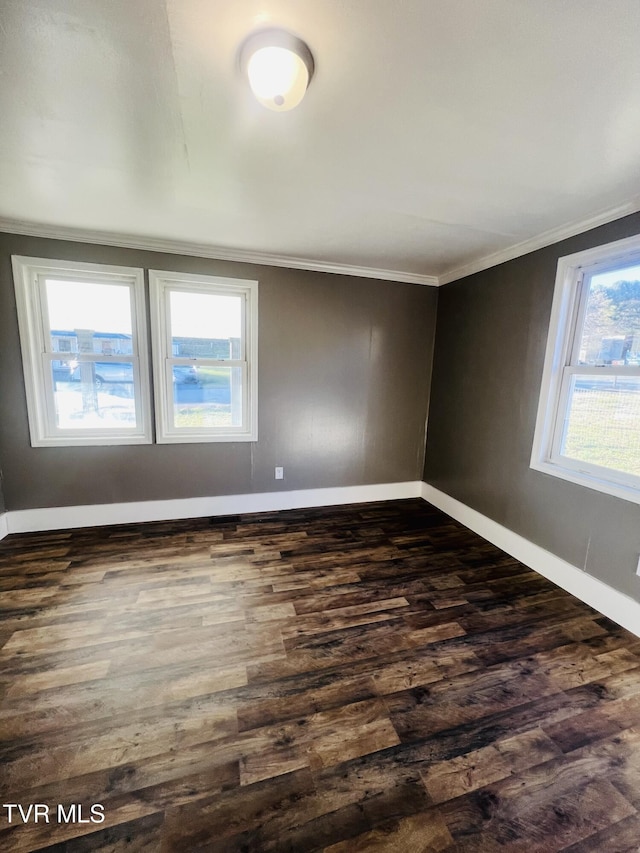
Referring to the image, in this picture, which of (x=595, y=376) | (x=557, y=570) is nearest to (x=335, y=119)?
(x=595, y=376)

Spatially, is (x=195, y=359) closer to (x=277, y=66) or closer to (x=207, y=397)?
(x=207, y=397)

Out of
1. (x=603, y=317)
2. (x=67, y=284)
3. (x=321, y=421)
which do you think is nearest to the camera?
(x=603, y=317)

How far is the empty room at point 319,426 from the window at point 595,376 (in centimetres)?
2

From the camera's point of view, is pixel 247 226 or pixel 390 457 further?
pixel 390 457

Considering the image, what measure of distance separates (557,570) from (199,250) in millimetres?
3705

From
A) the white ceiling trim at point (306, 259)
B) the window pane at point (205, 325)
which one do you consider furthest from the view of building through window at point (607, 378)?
the window pane at point (205, 325)

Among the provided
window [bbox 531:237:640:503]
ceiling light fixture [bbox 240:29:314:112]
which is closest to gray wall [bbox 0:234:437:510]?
window [bbox 531:237:640:503]

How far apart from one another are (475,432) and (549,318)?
1.10 m

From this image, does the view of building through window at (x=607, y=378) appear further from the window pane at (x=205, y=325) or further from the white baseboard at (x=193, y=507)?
the window pane at (x=205, y=325)

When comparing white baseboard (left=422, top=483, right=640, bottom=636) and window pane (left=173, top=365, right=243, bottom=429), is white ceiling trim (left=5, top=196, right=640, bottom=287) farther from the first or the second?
white baseboard (left=422, top=483, right=640, bottom=636)

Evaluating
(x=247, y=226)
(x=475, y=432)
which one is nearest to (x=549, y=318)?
(x=475, y=432)

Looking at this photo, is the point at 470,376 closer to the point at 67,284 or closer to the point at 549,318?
the point at 549,318

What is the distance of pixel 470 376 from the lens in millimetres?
3139

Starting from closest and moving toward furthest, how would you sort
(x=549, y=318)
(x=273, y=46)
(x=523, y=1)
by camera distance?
(x=523, y=1), (x=273, y=46), (x=549, y=318)
